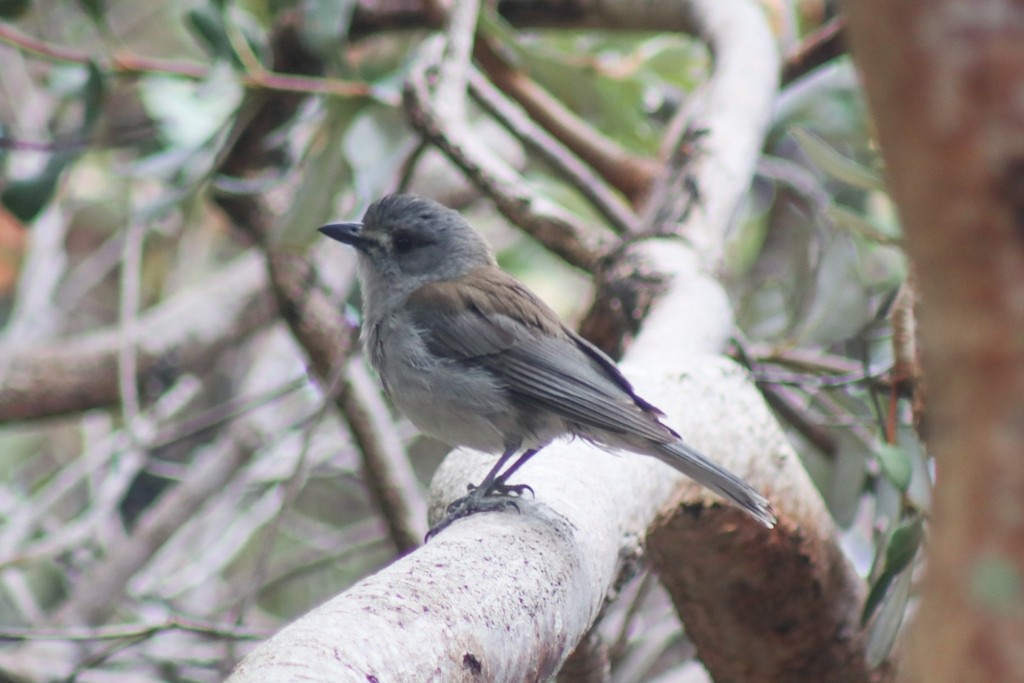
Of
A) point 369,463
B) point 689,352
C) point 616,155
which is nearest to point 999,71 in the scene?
point 689,352

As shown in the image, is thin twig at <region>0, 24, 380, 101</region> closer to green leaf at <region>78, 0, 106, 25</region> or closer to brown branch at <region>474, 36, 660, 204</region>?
green leaf at <region>78, 0, 106, 25</region>

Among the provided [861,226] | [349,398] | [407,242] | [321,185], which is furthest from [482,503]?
[349,398]

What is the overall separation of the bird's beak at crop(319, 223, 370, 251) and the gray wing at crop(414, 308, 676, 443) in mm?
489

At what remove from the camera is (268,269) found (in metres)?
4.39

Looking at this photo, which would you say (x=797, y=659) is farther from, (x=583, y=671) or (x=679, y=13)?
(x=679, y=13)

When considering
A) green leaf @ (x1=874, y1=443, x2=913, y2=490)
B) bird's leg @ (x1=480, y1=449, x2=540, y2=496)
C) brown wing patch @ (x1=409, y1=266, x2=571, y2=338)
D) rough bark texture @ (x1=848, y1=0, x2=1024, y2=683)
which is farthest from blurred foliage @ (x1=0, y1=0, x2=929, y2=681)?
rough bark texture @ (x1=848, y1=0, x2=1024, y2=683)

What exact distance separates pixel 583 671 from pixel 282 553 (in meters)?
3.55

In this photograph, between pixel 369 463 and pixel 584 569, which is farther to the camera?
pixel 369 463

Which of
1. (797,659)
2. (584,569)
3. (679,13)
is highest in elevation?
(679,13)

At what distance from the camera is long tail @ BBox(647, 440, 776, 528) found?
2.58 m

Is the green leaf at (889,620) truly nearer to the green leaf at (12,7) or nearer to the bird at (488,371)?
the bird at (488,371)

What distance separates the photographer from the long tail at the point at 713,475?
2.58 metres

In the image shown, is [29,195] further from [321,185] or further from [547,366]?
[547,366]

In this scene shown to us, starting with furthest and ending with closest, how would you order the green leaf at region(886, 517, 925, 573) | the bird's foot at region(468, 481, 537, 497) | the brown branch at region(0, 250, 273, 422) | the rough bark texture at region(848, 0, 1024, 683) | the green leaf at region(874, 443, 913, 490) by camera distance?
1. the brown branch at region(0, 250, 273, 422)
2. the green leaf at region(874, 443, 913, 490)
3. the green leaf at region(886, 517, 925, 573)
4. the bird's foot at region(468, 481, 537, 497)
5. the rough bark texture at region(848, 0, 1024, 683)
